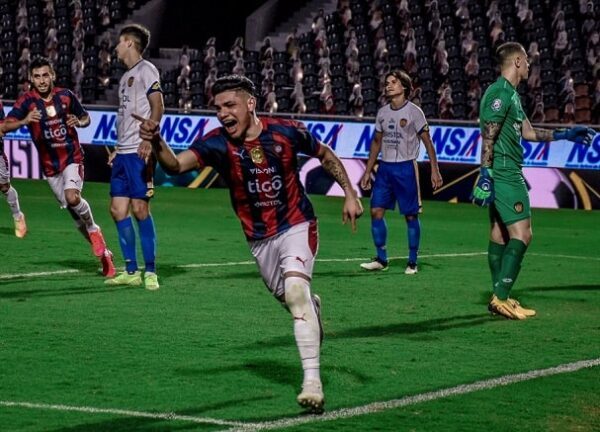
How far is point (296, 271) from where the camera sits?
6.71 meters

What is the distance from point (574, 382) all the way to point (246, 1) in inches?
→ 1194

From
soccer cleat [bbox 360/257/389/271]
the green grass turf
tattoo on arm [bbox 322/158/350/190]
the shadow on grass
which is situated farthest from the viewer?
soccer cleat [bbox 360/257/389/271]

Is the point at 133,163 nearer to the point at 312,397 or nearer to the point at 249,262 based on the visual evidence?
the point at 249,262

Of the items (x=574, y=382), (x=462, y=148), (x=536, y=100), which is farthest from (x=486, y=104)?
(x=536, y=100)

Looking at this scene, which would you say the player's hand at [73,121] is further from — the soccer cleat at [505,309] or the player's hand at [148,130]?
the player's hand at [148,130]

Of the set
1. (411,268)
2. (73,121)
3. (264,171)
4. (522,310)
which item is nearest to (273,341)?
(264,171)

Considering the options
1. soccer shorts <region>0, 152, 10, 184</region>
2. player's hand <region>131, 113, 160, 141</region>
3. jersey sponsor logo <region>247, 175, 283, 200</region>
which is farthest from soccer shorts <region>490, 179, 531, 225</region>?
soccer shorts <region>0, 152, 10, 184</region>

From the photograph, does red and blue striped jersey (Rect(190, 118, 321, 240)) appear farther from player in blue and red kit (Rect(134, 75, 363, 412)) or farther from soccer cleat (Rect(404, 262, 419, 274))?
soccer cleat (Rect(404, 262, 419, 274))

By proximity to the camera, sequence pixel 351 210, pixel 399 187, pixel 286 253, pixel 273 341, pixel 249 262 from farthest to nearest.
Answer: pixel 249 262 < pixel 399 187 < pixel 273 341 < pixel 286 253 < pixel 351 210

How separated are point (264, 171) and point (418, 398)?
1.44 meters

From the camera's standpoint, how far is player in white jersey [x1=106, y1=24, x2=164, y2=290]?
11.2 m

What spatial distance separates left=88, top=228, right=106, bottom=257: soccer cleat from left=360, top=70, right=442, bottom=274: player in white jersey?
2.74m

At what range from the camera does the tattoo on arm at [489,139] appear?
392 inches

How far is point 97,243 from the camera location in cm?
1211
